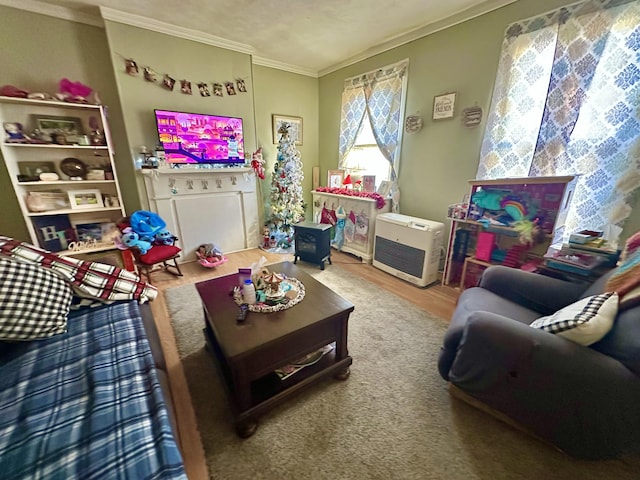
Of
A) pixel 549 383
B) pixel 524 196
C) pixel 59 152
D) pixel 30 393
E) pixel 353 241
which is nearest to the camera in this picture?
pixel 30 393

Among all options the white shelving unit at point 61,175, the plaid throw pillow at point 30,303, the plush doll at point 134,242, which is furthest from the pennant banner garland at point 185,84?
the plaid throw pillow at point 30,303

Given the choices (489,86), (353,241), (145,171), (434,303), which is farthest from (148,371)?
(489,86)

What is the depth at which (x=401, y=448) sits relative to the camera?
1.16 meters

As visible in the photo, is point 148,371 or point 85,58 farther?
point 85,58

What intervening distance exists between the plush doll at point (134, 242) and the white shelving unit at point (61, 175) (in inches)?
12.9

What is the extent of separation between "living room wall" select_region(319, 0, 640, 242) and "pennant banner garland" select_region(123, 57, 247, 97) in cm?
159

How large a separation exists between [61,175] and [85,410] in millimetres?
2713

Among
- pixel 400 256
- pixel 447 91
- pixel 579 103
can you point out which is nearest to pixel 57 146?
pixel 400 256

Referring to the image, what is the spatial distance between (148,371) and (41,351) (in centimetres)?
53

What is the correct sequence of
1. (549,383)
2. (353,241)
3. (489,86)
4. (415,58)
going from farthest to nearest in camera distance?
(353,241), (415,58), (489,86), (549,383)

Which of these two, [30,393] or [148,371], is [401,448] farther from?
[30,393]

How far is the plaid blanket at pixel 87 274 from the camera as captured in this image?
52.0 inches

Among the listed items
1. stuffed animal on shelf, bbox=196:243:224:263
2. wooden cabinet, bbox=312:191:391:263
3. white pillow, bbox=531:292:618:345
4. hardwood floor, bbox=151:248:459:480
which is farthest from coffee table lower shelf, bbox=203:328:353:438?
wooden cabinet, bbox=312:191:391:263

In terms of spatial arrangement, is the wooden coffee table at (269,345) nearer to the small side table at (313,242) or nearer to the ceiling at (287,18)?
the small side table at (313,242)
